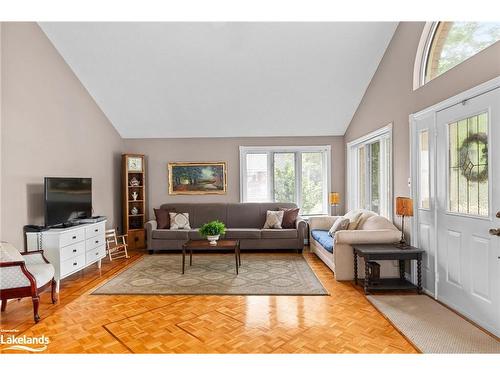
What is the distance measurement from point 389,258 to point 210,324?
216 cm

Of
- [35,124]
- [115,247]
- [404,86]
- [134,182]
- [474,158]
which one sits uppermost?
[404,86]

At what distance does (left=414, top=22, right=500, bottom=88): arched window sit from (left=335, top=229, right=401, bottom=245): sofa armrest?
1.90 metres

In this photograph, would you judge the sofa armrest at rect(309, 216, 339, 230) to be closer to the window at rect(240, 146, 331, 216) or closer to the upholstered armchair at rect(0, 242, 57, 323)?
the window at rect(240, 146, 331, 216)

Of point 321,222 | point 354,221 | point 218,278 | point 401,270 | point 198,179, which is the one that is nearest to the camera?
point 401,270

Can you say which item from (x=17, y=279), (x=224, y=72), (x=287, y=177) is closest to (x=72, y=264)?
(x=17, y=279)

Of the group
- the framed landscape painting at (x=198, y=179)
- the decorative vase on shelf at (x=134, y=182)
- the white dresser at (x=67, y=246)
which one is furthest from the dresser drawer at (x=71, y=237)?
the framed landscape painting at (x=198, y=179)

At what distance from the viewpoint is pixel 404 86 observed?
3.95 metres

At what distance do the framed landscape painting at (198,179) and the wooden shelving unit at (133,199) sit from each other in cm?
62

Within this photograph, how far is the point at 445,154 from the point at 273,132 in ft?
12.4

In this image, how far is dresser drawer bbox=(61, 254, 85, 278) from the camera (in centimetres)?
377

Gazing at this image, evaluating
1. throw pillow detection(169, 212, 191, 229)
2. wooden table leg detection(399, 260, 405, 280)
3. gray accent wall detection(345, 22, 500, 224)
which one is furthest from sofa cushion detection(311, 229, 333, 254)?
throw pillow detection(169, 212, 191, 229)

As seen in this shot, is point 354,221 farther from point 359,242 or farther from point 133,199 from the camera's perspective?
point 133,199

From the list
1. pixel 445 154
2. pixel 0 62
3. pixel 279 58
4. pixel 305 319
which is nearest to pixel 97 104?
pixel 0 62

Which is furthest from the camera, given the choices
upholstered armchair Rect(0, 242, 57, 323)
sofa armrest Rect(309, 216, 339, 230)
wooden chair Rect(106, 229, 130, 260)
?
sofa armrest Rect(309, 216, 339, 230)
